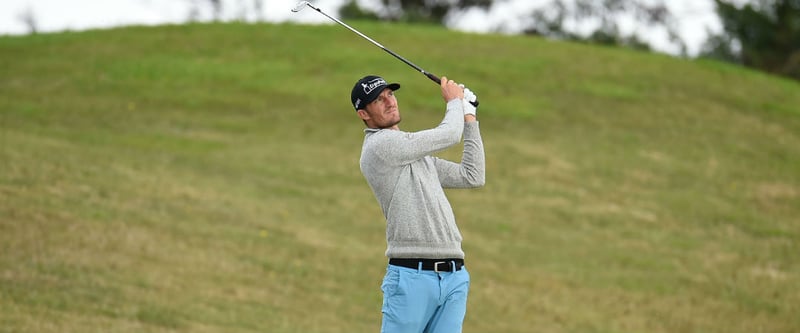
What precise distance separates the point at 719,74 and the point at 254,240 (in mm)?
20730

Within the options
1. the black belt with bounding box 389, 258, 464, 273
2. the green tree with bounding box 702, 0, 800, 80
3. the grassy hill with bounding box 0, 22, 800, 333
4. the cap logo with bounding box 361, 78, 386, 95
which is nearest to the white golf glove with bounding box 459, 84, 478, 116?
the cap logo with bounding box 361, 78, 386, 95

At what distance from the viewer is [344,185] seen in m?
19.9

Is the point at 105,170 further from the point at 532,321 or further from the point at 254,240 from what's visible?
the point at 532,321

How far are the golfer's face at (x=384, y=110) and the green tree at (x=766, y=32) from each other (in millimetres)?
37660

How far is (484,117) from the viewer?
25828 millimetres

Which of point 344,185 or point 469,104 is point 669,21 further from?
point 469,104

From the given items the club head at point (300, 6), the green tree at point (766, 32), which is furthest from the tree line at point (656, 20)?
the club head at point (300, 6)

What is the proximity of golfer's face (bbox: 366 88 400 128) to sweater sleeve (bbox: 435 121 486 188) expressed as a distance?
419mm

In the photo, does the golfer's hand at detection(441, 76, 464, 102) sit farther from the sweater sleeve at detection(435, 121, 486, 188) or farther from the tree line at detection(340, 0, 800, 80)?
the tree line at detection(340, 0, 800, 80)

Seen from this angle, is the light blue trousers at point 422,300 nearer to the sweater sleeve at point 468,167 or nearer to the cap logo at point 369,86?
the sweater sleeve at point 468,167

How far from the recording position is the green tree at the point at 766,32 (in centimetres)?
4084

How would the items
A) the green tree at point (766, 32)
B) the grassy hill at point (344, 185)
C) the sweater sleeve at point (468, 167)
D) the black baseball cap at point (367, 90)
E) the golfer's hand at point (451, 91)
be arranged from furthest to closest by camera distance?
the green tree at point (766, 32), the grassy hill at point (344, 185), the sweater sleeve at point (468, 167), the golfer's hand at point (451, 91), the black baseball cap at point (367, 90)

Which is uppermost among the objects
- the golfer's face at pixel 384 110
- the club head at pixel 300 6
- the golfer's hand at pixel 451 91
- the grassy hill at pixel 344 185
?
the club head at pixel 300 6

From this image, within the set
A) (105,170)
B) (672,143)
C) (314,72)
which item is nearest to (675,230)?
(672,143)
